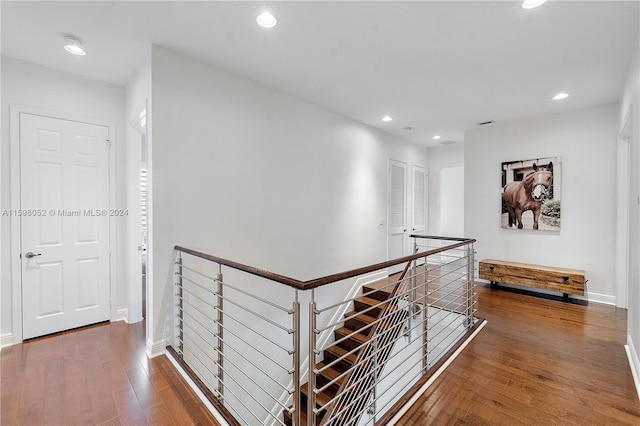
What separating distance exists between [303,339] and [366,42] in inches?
148

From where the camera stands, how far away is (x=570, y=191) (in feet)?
13.9

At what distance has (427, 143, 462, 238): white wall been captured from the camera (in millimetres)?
6457

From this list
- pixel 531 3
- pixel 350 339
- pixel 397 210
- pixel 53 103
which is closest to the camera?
pixel 531 3

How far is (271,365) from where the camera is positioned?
3564 mm

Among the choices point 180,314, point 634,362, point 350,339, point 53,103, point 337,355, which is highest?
point 53,103

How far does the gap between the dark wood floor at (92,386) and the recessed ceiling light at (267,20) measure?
9.37 feet

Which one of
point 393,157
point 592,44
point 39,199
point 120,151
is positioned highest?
point 592,44

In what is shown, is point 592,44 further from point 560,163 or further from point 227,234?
point 227,234

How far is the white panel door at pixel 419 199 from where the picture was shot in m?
6.20

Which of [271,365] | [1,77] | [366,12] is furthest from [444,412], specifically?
[1,77]

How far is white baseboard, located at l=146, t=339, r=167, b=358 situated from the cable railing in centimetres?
10

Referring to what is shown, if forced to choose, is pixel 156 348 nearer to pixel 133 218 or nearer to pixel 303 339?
pixel 133 218

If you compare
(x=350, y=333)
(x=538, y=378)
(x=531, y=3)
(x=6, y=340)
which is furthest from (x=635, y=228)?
(x=6, y=340)

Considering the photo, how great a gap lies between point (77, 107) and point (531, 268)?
245 inches
